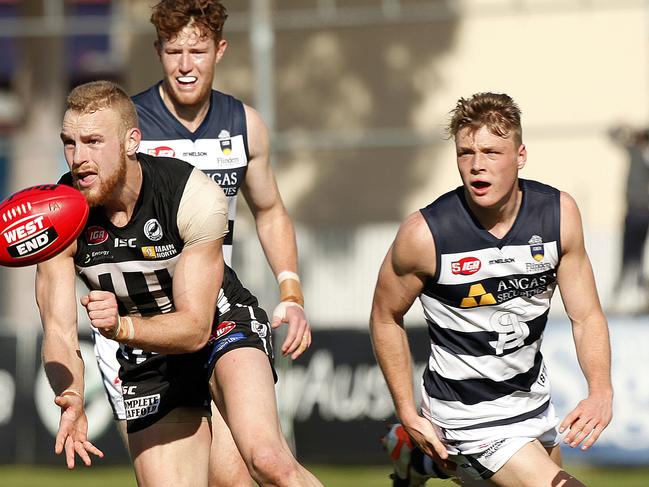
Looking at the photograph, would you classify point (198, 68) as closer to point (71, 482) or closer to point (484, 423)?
point (484, 423)

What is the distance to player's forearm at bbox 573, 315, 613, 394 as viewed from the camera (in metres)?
5.70

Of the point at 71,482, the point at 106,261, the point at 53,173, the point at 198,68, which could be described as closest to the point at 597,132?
the point at 53,173

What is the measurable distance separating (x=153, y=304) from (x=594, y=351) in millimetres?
1960

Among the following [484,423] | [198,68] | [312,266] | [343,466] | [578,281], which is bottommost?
[343,466]

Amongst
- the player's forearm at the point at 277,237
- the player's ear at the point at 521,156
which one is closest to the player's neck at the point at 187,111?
the player's forearm at the point at 277,237

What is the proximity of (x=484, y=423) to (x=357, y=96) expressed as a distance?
10.9 meters

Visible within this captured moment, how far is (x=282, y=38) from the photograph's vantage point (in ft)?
54.6

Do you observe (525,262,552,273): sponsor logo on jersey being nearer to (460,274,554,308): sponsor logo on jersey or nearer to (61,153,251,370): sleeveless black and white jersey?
(460,274,554,308): sponsor logo on jersey

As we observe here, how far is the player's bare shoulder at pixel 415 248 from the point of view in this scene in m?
5.75

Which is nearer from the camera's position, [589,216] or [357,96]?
[589,216]

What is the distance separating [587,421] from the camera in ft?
18.0

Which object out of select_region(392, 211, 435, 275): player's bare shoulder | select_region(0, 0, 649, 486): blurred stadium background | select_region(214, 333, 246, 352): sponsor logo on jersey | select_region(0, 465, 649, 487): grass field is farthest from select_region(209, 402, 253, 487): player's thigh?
select_region(0, 0, 649, 486): blurred stadium background

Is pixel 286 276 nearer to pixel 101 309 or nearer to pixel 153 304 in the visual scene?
pixel 153 304

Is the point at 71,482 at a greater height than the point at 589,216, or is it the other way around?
the point at 589,216
